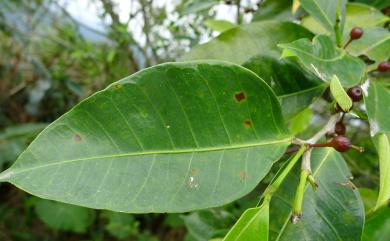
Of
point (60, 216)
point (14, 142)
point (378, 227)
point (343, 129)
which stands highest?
A: point (343, 129)

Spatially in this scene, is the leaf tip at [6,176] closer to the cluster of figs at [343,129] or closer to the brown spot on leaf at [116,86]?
the brown spot on leaf at [116,86]

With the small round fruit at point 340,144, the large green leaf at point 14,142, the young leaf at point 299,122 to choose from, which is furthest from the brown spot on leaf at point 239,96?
the large green leaf at point 14,142

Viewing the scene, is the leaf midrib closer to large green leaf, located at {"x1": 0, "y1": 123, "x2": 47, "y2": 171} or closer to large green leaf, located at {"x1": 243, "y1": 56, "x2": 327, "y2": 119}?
large green leaf, located at {"x1": 243, "y1": 56, "x2": 327, "y2": 119}

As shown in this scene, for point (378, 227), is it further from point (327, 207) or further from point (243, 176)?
point (243, 176)

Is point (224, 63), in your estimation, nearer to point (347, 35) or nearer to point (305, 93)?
point (305, 93)

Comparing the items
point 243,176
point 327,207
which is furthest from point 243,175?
point 327,207

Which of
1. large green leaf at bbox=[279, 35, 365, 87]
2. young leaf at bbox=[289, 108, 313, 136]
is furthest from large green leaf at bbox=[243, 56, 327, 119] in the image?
young leaf at bbox=[289, 108, 313, 136]
